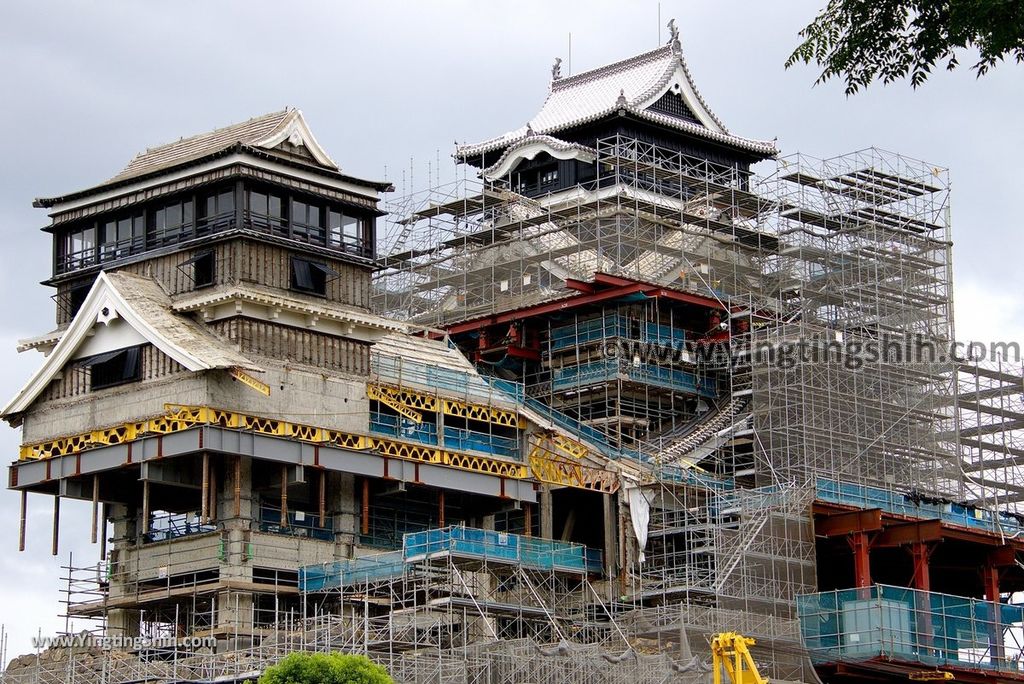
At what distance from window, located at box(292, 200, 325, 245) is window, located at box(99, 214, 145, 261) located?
681 cm

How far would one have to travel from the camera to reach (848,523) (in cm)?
8444

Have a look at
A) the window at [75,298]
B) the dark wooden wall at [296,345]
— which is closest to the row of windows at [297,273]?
the dark wooden wall at [296,345]

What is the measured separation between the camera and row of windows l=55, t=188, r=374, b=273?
79.6 meters

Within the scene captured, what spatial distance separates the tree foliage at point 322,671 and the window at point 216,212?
2385 cm

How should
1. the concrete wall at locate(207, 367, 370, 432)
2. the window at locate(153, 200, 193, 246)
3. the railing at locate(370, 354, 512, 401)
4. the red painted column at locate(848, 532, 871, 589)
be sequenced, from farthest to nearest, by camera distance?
the railing at locate(370, 354, 512, 401)
the red painted column at locate(848, 532, 871, 589)
the window at locate(153, 200, 193, 246)
the concrete wall at locate(207, 367, 370, 432)

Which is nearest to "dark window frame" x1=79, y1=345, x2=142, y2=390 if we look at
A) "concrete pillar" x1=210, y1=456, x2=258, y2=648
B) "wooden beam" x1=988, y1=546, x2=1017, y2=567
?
"concrete pillar" x1=210, y1=456, x2=258, y2=648

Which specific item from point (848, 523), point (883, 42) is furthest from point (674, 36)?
point (883, 42)

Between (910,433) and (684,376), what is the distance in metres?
11.8

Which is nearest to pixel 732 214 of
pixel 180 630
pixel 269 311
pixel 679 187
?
pixel 679 187

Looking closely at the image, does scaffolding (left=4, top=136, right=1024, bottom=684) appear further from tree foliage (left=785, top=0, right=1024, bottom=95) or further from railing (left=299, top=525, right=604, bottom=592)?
tree foliage (left=785, top=0, right=1024, bottom=95)

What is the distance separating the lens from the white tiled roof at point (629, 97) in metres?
111

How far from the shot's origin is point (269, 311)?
78.1 m

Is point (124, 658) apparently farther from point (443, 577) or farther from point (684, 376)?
point (684, 376)

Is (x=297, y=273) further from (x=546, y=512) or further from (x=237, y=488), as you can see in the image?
(x=546, y=512)
